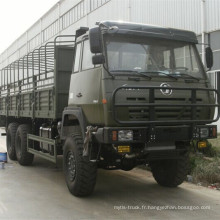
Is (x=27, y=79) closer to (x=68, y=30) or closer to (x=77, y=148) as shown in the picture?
(x=77, y=148)

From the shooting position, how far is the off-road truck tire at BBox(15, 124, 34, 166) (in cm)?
961

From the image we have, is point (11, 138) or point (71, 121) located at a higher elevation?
point (71, 121)

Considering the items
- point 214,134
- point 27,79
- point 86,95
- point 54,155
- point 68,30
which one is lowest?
point 54,155

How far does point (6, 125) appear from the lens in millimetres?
11844

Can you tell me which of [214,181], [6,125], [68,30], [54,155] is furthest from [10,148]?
[68,30]

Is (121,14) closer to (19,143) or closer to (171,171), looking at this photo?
(19,143)

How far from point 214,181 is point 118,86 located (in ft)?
11.0

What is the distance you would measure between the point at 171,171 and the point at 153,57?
7.55 ft

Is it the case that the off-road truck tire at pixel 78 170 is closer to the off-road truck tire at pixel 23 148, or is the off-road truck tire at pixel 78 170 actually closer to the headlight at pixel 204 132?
the headlight at pixel 204 132

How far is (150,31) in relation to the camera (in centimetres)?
629

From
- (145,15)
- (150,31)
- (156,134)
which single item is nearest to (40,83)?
(150,31)

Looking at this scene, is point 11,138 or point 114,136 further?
point 11,138

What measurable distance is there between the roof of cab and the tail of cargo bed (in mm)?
1659

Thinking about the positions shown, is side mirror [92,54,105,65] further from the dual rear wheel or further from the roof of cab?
the dual rear wheel
